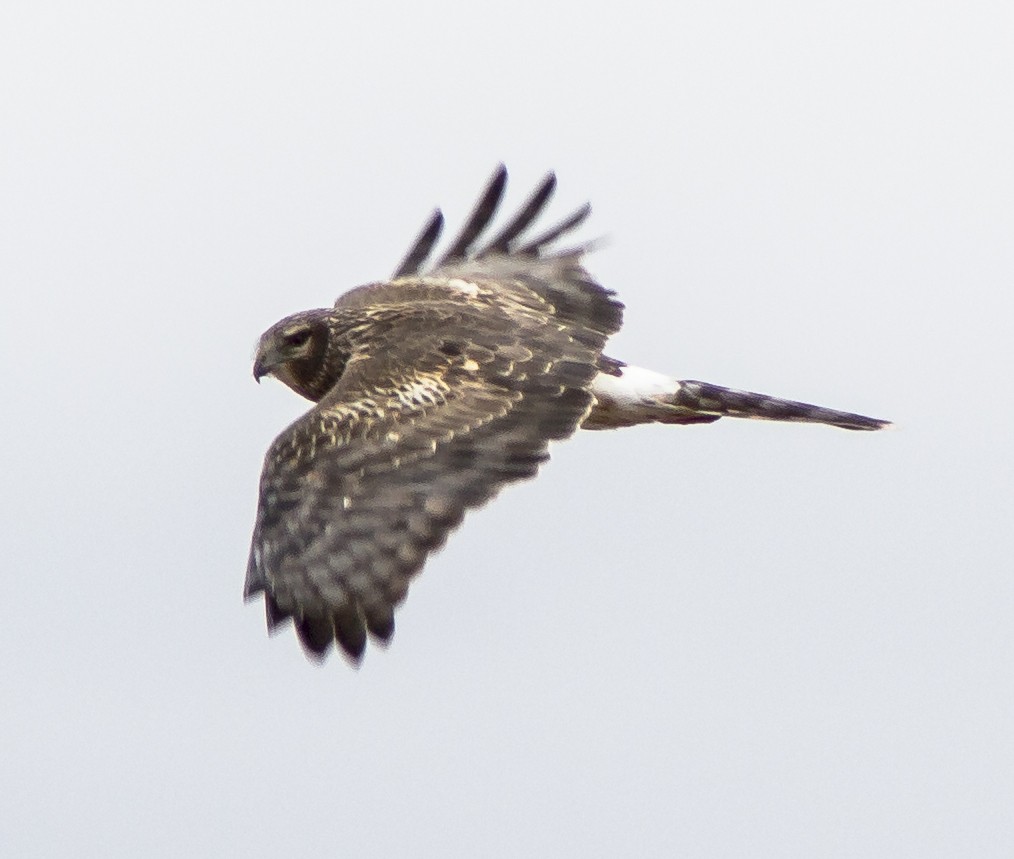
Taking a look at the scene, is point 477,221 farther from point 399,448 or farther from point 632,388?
point 399,448

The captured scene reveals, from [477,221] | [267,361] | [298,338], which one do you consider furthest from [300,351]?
[477,221]

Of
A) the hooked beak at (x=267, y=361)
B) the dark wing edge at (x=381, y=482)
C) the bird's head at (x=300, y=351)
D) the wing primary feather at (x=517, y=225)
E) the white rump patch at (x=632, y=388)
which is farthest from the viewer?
the wing primary feather at (x=517, y=225)

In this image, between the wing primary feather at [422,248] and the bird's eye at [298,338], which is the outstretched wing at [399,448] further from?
the wing primary feather at [422,248]

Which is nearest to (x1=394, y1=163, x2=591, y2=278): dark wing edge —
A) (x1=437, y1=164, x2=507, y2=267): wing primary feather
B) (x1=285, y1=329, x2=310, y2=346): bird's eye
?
(x1=437, y1=164, x2=507, y2=267): wing primary feather

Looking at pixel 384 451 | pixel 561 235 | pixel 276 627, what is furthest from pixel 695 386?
pixel 276 627

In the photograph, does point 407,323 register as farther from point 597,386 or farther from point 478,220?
point 478,220

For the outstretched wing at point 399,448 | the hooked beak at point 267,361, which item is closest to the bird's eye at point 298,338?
the hooked beak at point 267,361
